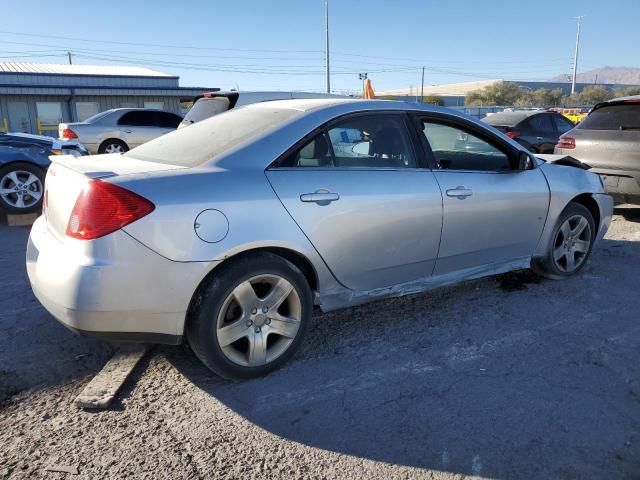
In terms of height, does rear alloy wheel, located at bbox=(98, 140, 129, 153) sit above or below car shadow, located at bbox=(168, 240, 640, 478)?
above

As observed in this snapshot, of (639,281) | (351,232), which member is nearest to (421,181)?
(351,232)

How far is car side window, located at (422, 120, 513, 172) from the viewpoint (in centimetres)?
388

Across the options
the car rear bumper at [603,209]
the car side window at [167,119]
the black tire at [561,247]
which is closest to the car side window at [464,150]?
the black tire at [561,247]

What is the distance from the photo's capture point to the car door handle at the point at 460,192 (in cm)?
363

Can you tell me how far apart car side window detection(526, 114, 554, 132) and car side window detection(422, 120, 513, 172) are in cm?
874

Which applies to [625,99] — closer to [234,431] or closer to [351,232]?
[351,232]

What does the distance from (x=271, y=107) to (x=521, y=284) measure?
2638mm

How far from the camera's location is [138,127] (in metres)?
13.5

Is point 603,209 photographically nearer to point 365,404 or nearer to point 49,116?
point 365,404

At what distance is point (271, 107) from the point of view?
3617 millimetres

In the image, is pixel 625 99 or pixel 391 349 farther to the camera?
pixel 625 99

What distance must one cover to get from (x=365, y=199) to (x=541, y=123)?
412 inches

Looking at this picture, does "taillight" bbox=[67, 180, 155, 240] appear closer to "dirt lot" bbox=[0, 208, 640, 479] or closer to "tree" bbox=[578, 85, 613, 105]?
"dirt lot" bbox=[0, 208, 640, 479]

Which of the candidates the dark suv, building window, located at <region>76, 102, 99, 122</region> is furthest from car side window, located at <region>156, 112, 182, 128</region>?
building window, located at <region>76, 102, 99, 122</region>
